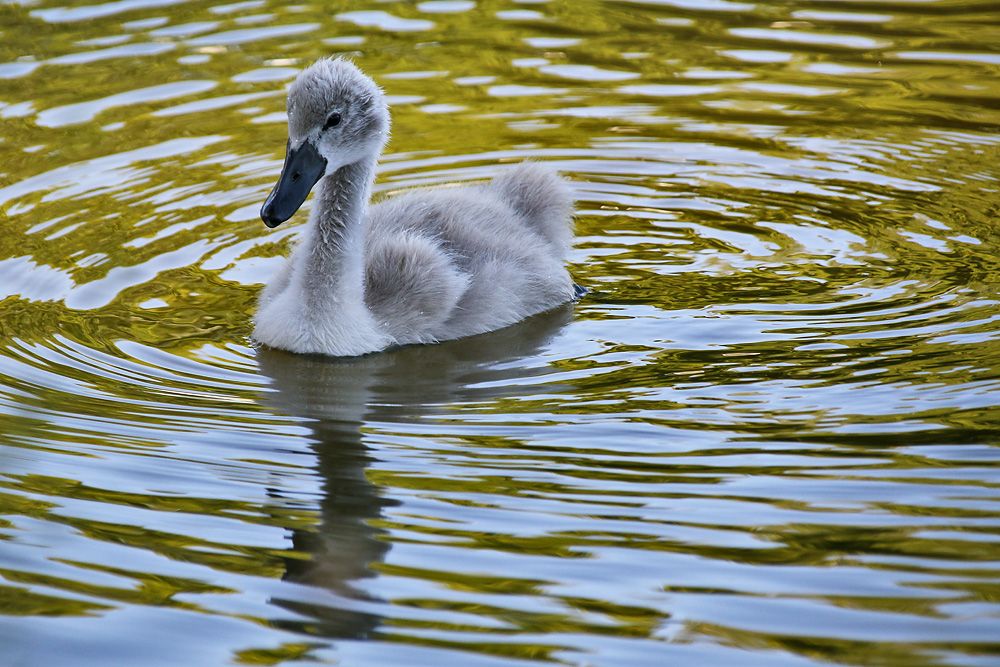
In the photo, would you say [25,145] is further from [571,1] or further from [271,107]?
[571,1]

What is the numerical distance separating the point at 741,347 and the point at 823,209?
7.35ft

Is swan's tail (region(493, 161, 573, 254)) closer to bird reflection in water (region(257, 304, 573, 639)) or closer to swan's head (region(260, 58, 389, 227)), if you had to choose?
bird reflection in water (region(257, 304, 573, 639))

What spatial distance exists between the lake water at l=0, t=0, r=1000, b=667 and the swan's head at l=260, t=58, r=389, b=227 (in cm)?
85

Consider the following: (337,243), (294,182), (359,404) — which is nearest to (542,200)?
(337,243)

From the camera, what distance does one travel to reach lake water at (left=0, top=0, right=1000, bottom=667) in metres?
3.96

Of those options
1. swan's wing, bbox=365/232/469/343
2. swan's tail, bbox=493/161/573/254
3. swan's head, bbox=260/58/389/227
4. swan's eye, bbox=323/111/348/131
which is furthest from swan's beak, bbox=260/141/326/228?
swan's tail, bbox=493/161/573/254

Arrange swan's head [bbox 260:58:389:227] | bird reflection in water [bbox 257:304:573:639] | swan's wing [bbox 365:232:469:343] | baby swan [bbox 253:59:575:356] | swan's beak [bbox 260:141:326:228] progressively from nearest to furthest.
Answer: bird reflection in water [bbox 257:304:573:639], swan's beak [bbox 260:141:326:228], swan's head [bbox 260:58:389:227], baby swan [bbox 253:59:575:356], swan's wing [bbox 365:232:469:343]

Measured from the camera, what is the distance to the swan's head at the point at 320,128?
639cm

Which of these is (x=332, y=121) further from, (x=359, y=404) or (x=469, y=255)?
(x=359, y=404)

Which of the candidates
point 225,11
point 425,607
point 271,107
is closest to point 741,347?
point 425,607

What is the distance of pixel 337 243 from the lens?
661 cm

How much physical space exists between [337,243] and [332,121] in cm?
61

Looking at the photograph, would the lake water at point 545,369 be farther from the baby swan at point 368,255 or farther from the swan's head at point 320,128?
the swan's head at point 320,128

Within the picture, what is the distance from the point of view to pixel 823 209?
26.7ft
